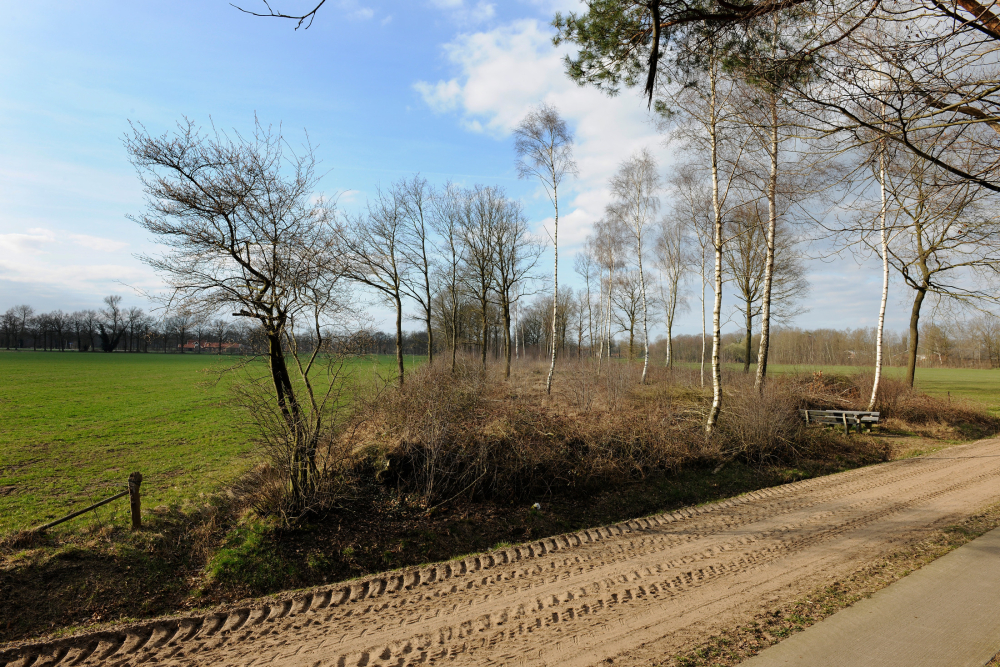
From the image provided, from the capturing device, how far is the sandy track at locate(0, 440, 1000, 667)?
4.74 meters

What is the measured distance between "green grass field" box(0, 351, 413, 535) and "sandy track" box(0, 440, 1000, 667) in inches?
141

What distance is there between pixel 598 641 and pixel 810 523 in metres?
5.53

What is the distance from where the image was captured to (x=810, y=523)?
8.05 metres

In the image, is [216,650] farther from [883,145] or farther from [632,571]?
[883,145]

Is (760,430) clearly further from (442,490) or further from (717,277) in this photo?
(442,490)

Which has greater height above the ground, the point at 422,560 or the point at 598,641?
the point at 598,641

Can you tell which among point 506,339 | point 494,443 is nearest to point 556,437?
point 494,443

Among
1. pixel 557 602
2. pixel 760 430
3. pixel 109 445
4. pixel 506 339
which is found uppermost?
pixel 506 339

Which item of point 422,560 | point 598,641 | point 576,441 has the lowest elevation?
point 422,560

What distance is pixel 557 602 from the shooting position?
18.3 feet

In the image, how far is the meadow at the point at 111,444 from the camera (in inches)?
355

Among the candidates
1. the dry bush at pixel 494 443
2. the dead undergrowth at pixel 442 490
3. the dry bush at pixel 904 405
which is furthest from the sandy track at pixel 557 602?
the dry bush at pixel 904 405

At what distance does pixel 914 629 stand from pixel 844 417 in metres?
12.4

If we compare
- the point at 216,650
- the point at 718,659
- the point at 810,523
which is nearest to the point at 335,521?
the point at 216,650
